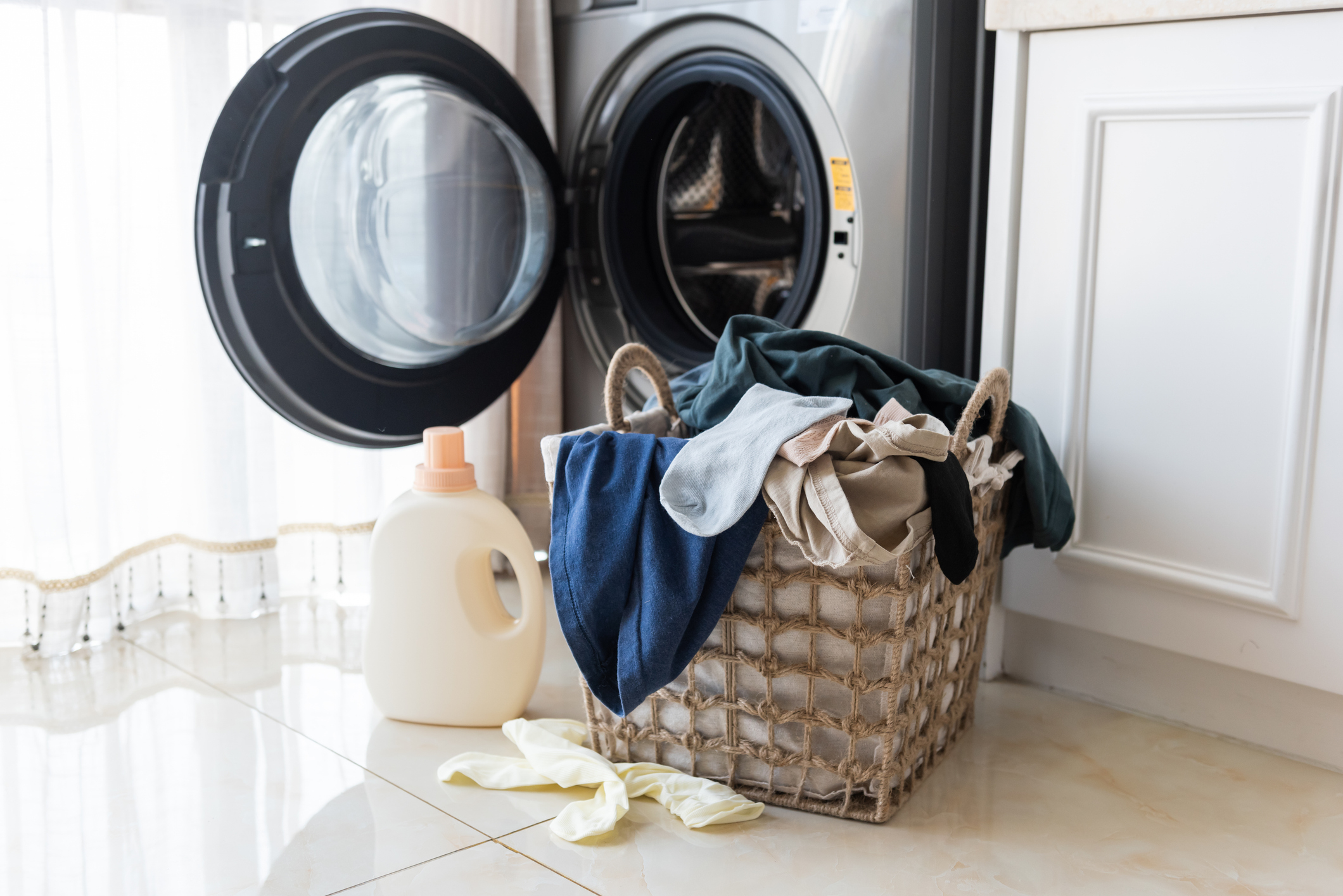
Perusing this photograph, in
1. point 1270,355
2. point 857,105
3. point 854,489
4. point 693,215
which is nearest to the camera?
point 854,489

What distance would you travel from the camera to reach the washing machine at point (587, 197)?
1.46m

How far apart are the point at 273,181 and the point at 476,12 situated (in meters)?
0.55

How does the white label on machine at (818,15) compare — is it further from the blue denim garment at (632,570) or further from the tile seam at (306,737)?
the tile seam at (306,737)

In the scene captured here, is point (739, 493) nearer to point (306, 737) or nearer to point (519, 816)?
point (519, 816)

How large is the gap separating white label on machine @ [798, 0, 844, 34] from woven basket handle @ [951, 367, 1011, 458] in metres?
0.57

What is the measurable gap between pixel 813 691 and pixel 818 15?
89cm

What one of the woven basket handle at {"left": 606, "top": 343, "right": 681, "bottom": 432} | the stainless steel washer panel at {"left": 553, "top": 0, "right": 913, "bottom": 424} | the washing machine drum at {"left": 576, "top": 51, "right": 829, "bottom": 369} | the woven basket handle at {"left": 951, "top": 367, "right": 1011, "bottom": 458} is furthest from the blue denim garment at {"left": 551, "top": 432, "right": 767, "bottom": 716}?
the washing machine drum at {"left": 576, "top": 51, "right": 829, "bottom": 369}

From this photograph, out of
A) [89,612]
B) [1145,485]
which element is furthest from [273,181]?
[1145,485]

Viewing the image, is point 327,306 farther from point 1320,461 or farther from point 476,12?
point 1320,461

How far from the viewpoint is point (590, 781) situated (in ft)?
3.97

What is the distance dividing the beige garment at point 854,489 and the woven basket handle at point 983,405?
0.08 metres

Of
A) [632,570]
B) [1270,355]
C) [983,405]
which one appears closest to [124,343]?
[632,570]

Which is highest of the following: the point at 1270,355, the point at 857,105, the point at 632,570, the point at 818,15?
the point at 818,15

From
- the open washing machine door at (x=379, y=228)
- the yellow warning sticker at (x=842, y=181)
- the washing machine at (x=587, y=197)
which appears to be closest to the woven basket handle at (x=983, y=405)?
the washing machine at (x=587, y=197)
